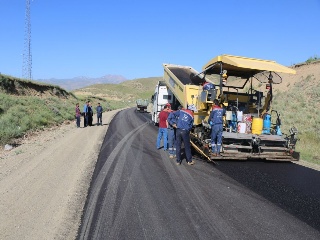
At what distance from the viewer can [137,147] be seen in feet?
43.2

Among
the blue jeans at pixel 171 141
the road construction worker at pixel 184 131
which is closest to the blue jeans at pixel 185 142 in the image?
the road construction worker at pixel 184 131

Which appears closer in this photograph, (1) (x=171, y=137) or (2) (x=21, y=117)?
(1) (x=171, y=137)

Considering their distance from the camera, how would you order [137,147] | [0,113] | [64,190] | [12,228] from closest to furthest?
[12,228]
[64,190]
[137,147]
[0,113]

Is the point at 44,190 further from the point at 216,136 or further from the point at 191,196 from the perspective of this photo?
the point at 216,136

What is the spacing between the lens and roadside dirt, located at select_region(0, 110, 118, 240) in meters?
5.49

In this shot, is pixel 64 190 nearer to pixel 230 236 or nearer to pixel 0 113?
pixel 230 236

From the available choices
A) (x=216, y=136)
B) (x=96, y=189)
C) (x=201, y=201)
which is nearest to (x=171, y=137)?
(x=216, y=136)

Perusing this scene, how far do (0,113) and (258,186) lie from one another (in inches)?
717

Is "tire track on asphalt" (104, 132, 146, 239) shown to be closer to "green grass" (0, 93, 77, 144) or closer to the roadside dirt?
the roadside dirt

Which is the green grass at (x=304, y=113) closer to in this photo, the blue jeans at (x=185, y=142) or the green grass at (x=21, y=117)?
the blue jeans at (x=185, y=142)

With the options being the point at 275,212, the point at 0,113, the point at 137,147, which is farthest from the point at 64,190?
the point at 0,113

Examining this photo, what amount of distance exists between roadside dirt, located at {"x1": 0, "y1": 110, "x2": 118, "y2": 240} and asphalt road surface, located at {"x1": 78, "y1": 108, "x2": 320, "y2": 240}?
329mm

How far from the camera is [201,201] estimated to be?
21.9 ft

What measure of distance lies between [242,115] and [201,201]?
Answer: 5763 mm
